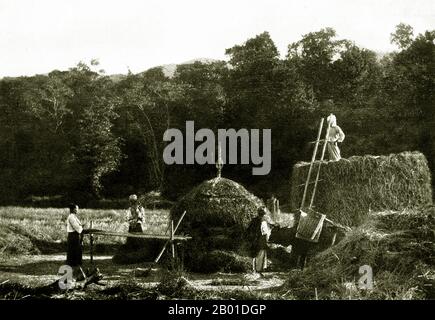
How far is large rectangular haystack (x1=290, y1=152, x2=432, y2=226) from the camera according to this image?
16906 mm

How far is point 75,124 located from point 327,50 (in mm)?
26719

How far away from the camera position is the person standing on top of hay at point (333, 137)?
18.5 m

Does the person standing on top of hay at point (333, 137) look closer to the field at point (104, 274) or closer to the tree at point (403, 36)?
the field at point (104, 274)

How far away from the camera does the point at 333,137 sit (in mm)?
18812

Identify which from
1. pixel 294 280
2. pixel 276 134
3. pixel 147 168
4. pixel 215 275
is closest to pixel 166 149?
pixel 147 168

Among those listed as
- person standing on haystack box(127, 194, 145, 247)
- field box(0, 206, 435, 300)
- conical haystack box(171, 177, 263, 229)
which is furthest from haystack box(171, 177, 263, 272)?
person standing on haystack box(127, 194, 145, 247)

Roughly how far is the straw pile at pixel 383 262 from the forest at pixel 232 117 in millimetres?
27069

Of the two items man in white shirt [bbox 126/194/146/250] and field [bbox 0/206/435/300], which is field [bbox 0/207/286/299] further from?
man in white shirt [bbox 126/194/146/250]

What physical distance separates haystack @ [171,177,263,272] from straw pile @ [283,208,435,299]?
12.1 feet

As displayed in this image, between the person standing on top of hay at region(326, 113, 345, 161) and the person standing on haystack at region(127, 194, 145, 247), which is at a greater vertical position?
the person standing on top of hay at region(326, 113, 345, 161)

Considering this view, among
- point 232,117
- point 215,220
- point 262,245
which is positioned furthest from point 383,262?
point 232,117

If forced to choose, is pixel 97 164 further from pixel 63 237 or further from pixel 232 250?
pixel 232 250

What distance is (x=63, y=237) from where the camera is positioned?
903 inches

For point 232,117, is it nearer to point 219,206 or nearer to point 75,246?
point 219,206
